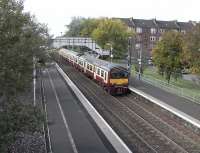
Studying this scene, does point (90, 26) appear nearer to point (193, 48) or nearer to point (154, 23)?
point (154, 23)

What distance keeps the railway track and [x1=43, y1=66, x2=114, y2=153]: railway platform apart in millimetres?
2107

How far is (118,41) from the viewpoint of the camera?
8744cm

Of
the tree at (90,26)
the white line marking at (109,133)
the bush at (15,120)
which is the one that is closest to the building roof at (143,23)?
the tree at (90,26)

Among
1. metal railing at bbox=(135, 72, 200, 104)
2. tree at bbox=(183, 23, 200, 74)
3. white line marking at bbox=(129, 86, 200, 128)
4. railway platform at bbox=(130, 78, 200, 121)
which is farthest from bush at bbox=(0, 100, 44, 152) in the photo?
tree at bbox=(183, 23, 200, 74)

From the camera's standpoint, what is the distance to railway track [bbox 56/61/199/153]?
26156 mm

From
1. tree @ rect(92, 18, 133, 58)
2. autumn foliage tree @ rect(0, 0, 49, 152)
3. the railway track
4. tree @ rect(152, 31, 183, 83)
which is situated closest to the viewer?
autumn foliage tree @ rect(0, 0, 49, 152)

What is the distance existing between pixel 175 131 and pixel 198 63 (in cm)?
1670

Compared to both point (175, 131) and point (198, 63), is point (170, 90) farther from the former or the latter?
point (175, 131)

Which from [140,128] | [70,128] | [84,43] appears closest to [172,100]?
[140,128]

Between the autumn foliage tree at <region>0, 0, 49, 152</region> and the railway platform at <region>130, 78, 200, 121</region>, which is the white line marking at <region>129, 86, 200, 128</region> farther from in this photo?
the autumn foliage tree at <region>0, 0, 49, 152</region>

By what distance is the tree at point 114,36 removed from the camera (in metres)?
87.0

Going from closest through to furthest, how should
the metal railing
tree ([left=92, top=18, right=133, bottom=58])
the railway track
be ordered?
the railway track
the metal railing
tree ([left=92, top=18, right=133, bottom=58])

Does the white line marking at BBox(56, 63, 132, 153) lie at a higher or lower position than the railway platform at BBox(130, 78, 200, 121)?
higher

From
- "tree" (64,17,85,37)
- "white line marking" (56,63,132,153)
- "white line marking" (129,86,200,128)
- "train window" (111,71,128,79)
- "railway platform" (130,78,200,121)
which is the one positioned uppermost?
"tree" (64,17,85,37)
